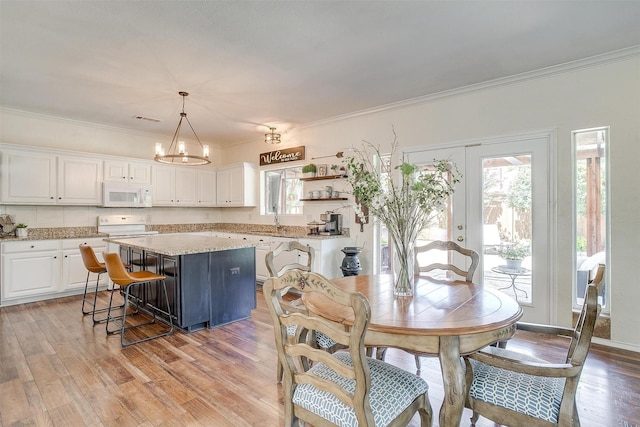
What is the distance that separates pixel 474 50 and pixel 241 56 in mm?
2090

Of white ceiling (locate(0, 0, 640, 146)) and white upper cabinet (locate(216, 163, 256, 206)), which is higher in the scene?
white ceiling (locate(0, 0, 640, 146))

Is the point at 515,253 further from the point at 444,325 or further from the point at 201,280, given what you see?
the point at 201,280

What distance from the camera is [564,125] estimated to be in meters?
3.19

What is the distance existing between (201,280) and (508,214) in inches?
133

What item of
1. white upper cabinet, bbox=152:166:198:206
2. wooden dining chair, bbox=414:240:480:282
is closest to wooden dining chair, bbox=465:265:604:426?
wooden dining chair, bbox=414:240:480:282

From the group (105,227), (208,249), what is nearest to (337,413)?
(208,249)

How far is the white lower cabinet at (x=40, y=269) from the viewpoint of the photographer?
4.16 meters

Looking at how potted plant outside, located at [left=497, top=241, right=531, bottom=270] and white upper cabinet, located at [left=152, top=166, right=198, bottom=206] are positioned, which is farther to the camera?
white upper cabinet, located at [left=152, top=166, right=198, bottom=206]

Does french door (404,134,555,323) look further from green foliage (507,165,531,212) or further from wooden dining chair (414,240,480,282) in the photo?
wooden dining chair (414,240,480,282)

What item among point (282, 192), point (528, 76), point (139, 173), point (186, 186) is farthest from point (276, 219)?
point (528, 76)

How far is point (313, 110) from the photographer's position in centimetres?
455

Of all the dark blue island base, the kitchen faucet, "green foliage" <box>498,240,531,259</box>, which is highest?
the kitchen faucet

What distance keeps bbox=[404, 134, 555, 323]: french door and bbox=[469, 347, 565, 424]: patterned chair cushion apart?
2193 mm

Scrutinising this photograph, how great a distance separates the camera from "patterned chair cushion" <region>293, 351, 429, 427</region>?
128 centimetres
